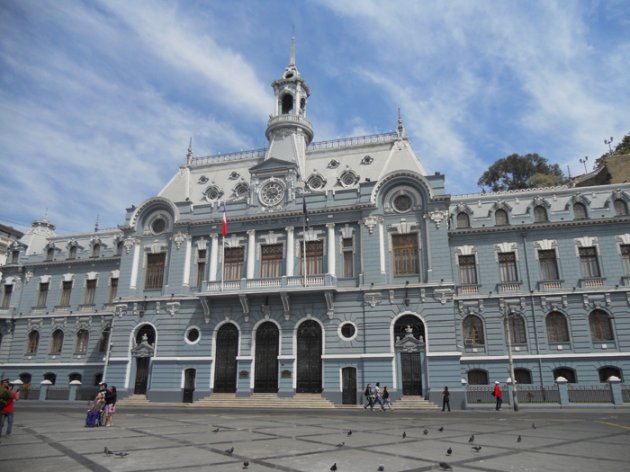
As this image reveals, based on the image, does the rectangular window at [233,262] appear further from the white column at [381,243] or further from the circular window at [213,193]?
the white column at [381,243]

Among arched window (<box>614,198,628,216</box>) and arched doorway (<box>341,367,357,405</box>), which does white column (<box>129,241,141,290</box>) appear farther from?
arched window (<box>614,198,628,216</box>)

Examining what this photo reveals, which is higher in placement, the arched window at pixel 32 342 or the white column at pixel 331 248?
the white column at pixel 331 248

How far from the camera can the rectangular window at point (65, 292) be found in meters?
46.9

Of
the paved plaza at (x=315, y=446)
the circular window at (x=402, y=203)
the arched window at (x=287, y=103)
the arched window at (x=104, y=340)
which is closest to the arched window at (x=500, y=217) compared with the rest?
the circular window at (x=402, y=203)

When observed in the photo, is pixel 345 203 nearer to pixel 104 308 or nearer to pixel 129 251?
pixel 129 251

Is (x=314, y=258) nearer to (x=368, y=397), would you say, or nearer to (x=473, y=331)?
(x=368, y=397)

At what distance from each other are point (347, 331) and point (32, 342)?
3149 centimetres

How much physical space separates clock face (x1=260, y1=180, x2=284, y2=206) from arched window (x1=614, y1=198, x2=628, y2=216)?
24885 millimetres

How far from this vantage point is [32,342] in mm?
46375

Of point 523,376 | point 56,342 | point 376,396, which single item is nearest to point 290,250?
point 376,396

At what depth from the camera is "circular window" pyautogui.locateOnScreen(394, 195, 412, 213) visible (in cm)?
3609

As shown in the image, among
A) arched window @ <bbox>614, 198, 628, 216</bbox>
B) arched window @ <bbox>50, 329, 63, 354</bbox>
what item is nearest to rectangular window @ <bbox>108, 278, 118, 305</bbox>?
arched window @ <bbox>50, 329, 63, 354</bbox>

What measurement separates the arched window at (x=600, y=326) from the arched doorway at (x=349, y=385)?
54.9 ft

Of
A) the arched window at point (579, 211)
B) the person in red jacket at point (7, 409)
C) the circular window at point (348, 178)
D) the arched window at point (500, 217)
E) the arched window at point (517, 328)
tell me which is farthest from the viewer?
the circular window at point (348, 178)
